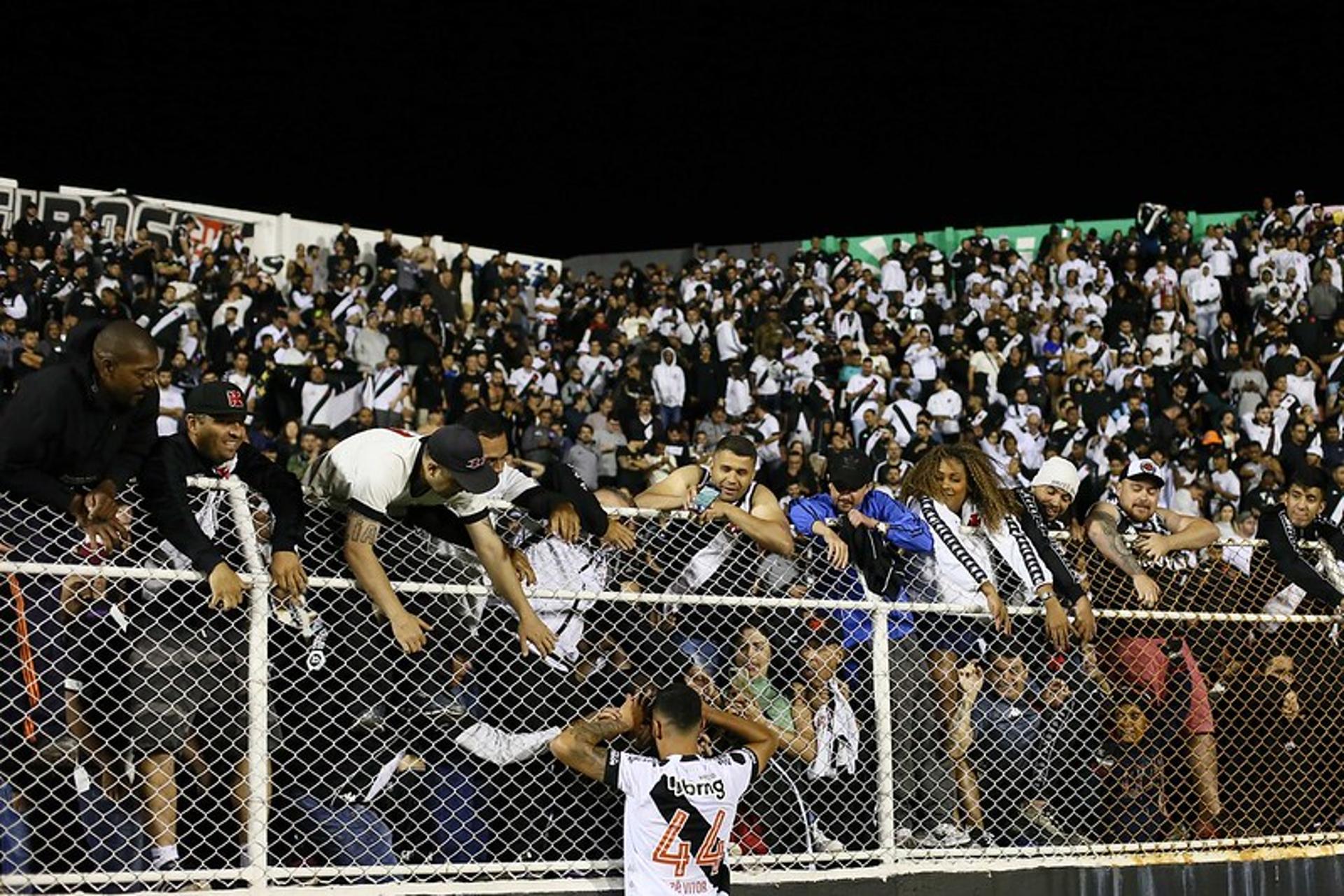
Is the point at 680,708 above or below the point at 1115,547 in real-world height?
below

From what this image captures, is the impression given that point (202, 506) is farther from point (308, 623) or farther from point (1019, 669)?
point (1019, 669)

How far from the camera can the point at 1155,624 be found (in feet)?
21.6

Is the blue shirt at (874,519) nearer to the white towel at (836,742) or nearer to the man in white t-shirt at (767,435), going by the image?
the white towel at (836,742)

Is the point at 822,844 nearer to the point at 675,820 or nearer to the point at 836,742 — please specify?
the point at 836,742

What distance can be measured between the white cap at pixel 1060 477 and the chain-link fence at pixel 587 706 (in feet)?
1.29

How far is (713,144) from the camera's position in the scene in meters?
35.7

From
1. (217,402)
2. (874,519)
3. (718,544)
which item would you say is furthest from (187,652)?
(874,519)

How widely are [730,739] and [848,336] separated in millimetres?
14290

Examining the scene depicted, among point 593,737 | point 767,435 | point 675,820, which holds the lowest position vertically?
point 675,820

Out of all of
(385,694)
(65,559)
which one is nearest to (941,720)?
(385,694)

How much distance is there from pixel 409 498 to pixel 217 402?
725 millimetres

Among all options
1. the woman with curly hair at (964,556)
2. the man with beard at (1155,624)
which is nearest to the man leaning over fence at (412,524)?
the woman with curly hair at (964,556)

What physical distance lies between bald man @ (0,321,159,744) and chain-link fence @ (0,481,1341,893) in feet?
0.06

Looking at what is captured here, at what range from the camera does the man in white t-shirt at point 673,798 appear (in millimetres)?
5293
